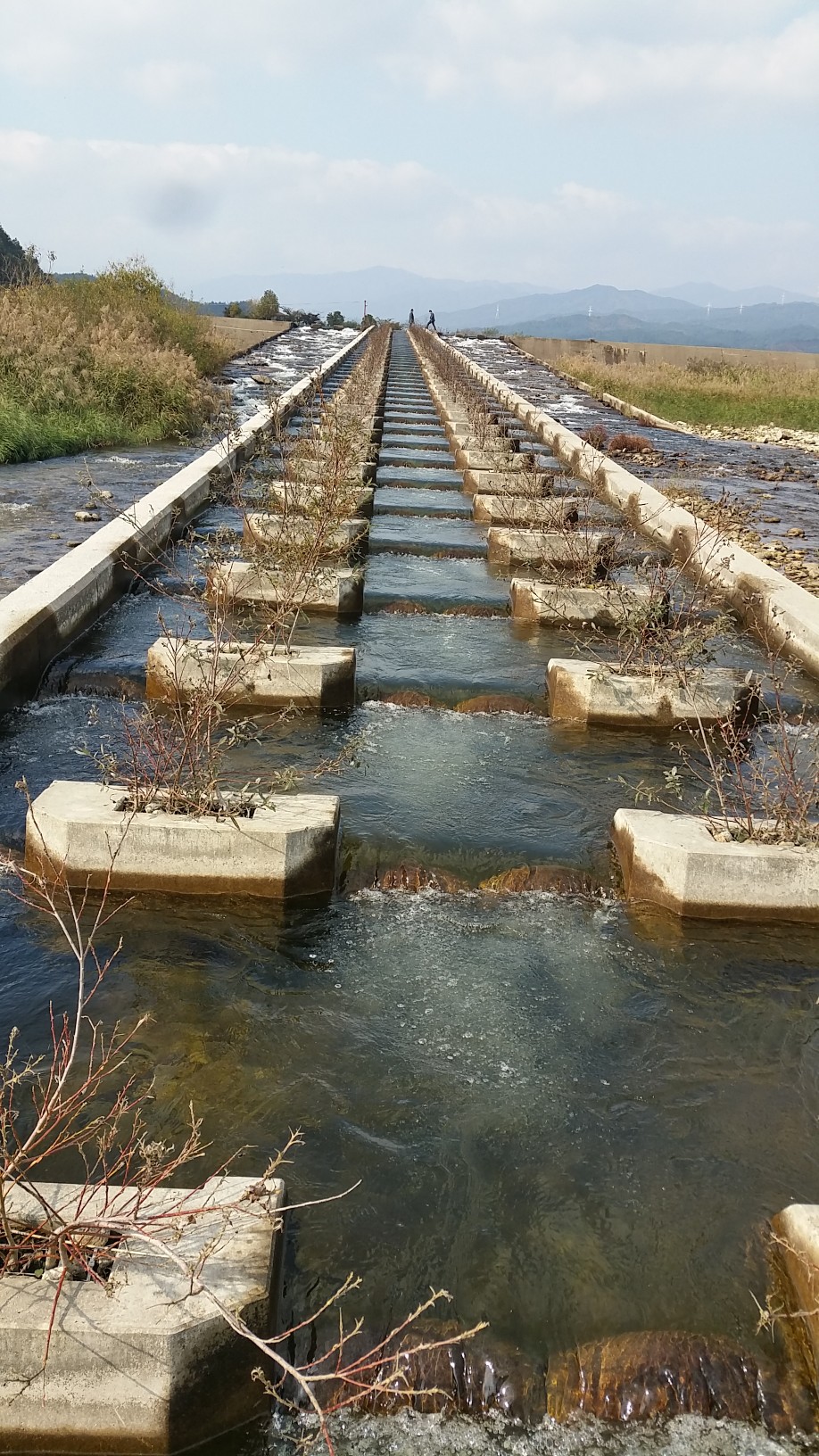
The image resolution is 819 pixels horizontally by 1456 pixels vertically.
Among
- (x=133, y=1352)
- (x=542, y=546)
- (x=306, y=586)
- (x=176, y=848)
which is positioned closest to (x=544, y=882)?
(x=176, y=848)

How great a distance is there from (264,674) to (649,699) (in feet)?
8.62

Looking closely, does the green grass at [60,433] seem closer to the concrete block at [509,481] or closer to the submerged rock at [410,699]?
the concrete block at [509,481]

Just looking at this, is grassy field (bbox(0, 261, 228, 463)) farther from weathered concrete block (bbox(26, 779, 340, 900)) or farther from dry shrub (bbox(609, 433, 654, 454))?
weathered concrete block (bbox(26, 779, 340, 900))

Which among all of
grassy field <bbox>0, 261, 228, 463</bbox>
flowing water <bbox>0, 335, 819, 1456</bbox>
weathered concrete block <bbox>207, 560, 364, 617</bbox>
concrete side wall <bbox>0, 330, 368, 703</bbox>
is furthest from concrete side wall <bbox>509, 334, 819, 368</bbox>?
flowing water <bbox>0, 335, 819, 1456</bbox>

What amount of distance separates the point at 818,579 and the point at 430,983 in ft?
26.1

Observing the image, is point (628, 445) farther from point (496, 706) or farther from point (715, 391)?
point (715, 391)

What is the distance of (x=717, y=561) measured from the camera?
36.2ft

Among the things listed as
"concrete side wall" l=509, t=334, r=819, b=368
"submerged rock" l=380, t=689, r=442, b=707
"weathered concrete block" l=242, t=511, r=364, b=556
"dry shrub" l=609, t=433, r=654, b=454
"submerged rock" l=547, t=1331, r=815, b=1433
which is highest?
"concrete side wall" l=509, t=334, r=819, b=368

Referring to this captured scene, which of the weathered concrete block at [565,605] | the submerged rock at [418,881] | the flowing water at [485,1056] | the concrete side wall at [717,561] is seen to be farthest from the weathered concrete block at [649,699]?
the submerged rock at [418,881]

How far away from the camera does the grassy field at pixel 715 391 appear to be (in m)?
26.6

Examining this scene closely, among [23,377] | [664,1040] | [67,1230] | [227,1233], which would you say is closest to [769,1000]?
[664,1040]

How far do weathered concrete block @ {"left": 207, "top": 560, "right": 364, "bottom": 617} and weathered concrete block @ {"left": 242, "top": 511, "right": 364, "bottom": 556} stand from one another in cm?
26

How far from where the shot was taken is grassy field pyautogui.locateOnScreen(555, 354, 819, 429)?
87.1 ft

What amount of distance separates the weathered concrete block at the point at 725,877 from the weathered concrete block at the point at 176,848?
1.59 meters
